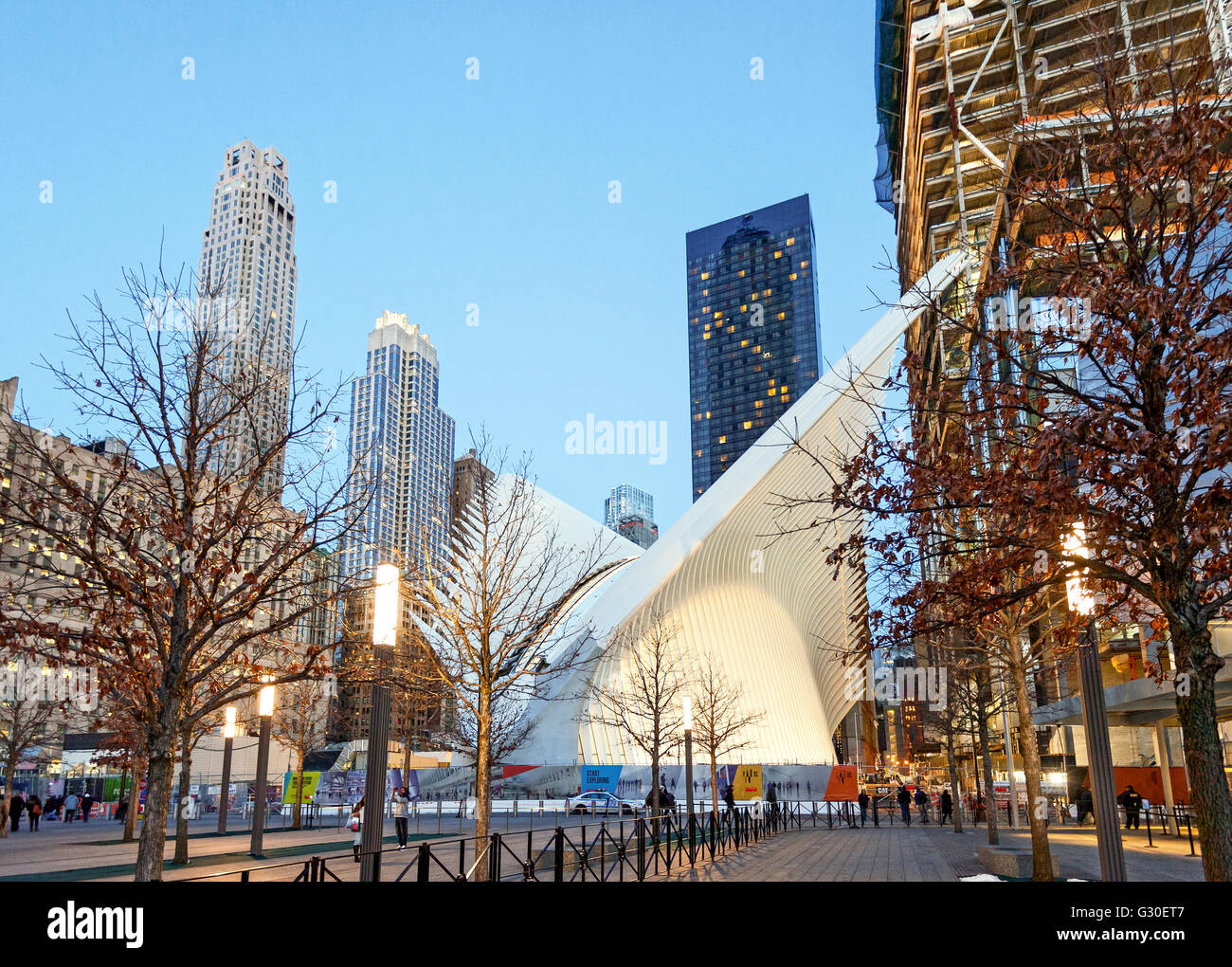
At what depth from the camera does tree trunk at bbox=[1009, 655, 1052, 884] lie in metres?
13.1

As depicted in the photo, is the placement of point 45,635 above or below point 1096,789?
above

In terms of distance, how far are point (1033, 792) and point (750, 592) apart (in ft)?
107

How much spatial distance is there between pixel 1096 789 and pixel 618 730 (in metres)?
35.9

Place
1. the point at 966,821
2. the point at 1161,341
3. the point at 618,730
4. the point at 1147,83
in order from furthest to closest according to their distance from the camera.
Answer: the point at 618,730, the point at 966,821, the point at 1147,83, the point at 1161,341

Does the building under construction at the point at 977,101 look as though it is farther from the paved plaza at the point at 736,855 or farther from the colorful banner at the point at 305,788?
the colorful banner at the point at 305,788

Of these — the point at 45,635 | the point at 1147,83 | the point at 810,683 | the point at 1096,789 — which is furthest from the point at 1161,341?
the point at 810,683

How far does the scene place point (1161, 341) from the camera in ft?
22.9

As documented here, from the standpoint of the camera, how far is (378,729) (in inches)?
353

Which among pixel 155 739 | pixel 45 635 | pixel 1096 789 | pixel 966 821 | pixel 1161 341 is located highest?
pixel 1161 341

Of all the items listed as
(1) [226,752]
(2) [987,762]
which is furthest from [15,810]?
(2) [987,762]

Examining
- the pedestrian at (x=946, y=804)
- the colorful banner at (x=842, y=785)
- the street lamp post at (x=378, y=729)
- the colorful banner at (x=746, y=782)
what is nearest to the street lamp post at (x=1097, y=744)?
the street lamp post at (x=378, y=729)

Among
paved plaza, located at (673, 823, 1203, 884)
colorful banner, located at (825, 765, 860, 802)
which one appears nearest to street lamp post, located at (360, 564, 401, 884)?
paved plaza, located at (673, 823, 1203, 884)
